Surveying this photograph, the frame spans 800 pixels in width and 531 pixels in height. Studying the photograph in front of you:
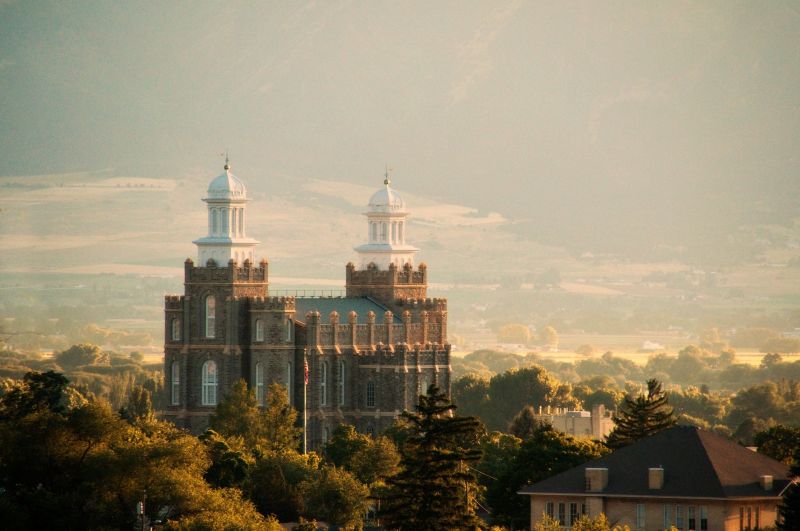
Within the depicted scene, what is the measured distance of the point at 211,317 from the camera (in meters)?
146

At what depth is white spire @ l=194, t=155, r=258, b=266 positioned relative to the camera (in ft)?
484

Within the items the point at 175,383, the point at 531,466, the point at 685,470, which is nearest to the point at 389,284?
the point at 175,383

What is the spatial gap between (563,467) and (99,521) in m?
27.0

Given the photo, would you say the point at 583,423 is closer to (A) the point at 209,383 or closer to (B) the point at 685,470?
(A) the point at 209,383

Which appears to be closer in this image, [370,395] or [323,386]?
[323,386]

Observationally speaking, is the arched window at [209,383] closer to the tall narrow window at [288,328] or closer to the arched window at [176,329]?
the arched window at [176,329]

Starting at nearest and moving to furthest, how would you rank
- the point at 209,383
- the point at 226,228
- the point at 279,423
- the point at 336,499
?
the point at 336,499 < the point at 279,423 < the point at 209,383 < the point at 226,228

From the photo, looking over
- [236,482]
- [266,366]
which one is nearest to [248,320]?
[266,366]

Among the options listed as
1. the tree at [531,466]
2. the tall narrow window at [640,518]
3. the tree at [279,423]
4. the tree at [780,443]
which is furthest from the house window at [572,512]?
the tree at [279,423]

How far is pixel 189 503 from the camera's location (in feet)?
333

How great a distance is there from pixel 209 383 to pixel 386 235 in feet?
77.9

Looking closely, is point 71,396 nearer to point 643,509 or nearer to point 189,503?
point 189,503

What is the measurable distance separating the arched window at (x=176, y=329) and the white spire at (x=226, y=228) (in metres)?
4.35

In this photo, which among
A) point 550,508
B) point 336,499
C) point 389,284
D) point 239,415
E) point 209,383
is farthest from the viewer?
point 389,284
